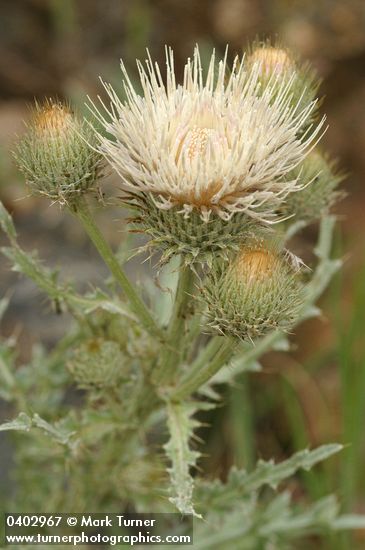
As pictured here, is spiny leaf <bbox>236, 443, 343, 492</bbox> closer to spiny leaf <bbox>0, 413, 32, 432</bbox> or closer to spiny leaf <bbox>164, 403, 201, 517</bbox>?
spiny leaf <bbox>164, 403, 201, 517</bbox>

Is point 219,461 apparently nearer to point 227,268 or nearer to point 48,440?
point 48,440

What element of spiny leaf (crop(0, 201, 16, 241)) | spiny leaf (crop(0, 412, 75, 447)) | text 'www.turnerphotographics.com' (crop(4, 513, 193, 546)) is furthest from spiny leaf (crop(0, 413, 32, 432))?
text 'www.turnerphotographics.com' (crop(4, 513, 193, 546))

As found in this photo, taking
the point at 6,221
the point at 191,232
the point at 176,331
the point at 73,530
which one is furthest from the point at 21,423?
the point at 73,530

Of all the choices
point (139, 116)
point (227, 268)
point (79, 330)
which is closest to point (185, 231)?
point (227, 268)

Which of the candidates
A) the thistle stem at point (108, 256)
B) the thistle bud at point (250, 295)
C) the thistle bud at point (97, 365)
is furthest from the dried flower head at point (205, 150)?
the thistle bud at point (97, 365)

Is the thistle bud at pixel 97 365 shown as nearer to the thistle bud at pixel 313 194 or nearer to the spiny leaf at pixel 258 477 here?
the spiny leaf at pixel 258 477

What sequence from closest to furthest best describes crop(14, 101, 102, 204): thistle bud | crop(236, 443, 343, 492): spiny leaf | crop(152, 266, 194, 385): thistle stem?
crop(14, 101, 102, 204): thistle bud → crop(152, 266, 194, 385): thistle stem → crop(236, 443, 343, 492): spiny leaf

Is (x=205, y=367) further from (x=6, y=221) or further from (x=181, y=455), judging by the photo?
(x=6, y=221)

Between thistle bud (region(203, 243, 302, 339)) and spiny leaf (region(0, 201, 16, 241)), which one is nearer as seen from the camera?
thistle bud (region(203, 243, 302, 339))
